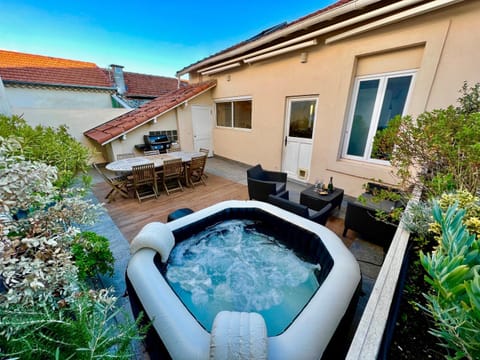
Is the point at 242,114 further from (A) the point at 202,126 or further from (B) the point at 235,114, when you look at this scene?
(A) the point at 202,126

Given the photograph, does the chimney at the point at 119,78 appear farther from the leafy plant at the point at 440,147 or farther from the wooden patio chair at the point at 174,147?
the leafy plant at the point at 440,147

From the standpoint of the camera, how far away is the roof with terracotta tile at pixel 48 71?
8.64 m

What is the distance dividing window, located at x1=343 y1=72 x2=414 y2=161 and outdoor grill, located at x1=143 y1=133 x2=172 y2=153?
6.25 meters

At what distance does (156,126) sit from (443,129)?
7.90m

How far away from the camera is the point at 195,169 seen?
18.3ft

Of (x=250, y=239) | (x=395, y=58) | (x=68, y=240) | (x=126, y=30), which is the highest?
(x=126, y=30)

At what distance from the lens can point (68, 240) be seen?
1305mm

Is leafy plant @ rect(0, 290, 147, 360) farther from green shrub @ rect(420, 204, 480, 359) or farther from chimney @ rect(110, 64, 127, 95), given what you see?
chimney @ rect(110, 64, 127, 95)

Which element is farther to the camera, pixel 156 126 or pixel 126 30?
pixel 126 30

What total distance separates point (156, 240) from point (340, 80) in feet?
16.7

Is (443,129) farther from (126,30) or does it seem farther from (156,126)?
(126,30)

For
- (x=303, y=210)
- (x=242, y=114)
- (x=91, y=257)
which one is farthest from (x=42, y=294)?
(x=242, y=114)

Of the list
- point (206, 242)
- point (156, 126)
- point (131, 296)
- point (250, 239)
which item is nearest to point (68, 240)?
point (131, 296)

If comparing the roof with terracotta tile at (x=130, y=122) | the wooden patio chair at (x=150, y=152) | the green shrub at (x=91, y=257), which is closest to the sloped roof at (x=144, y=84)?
the roof with terracotta tile at (x=130, y=122)
